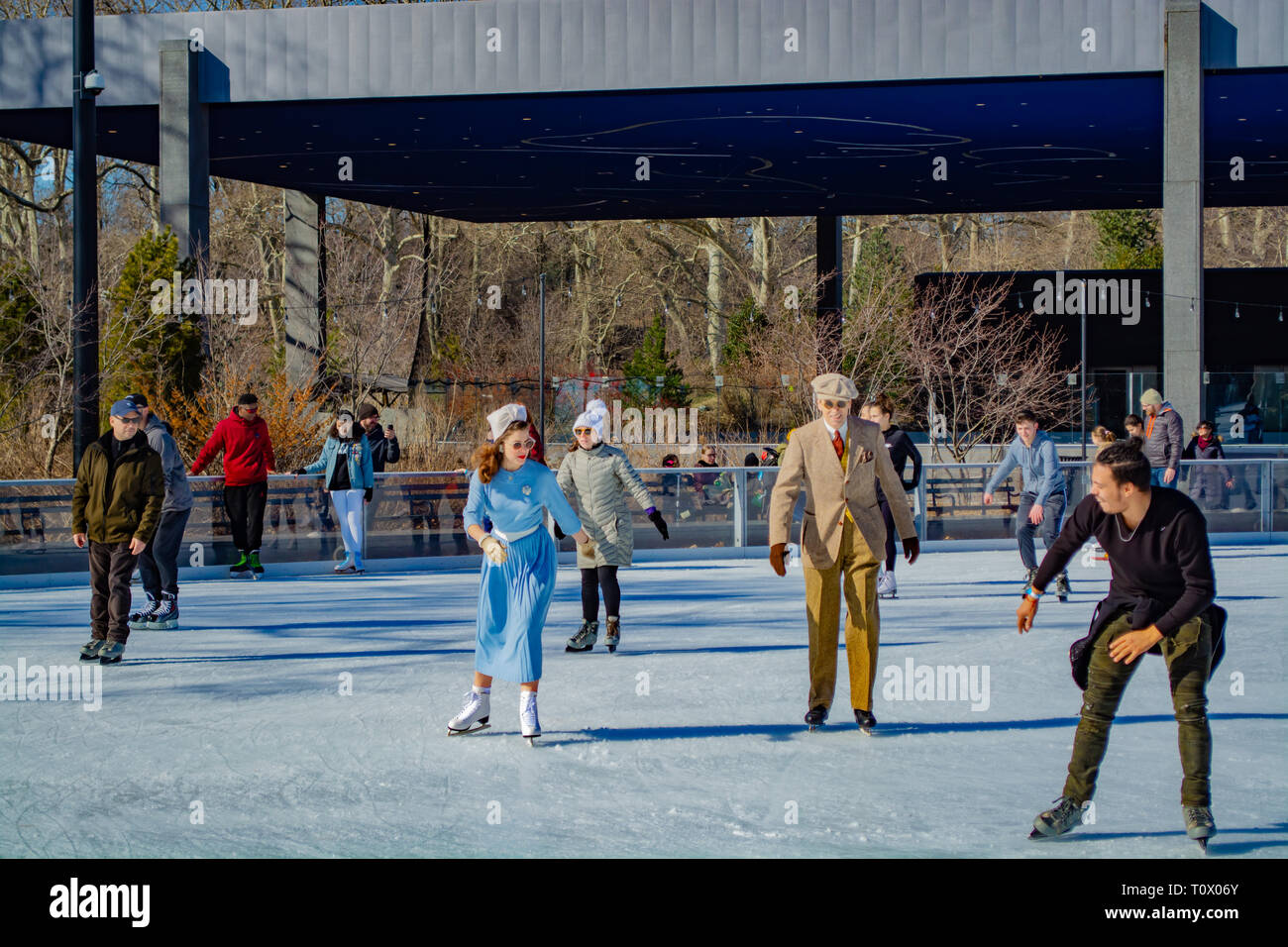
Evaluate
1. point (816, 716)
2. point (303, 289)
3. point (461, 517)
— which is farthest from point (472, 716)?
point (303, 289)

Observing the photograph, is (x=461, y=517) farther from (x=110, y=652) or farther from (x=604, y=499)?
(x=110, y=652)

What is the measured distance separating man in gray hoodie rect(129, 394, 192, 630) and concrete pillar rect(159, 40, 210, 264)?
37.9ft

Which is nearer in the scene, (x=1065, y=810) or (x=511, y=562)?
(x=1065, y=810)

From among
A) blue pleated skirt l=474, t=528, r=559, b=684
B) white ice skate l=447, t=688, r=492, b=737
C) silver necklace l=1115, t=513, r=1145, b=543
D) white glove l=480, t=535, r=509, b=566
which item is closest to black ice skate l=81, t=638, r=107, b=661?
white ice skate l=447, t=688, r=492, b=737

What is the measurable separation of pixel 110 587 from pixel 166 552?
5.54 ft

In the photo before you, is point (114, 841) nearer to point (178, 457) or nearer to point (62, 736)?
point (62, 736)

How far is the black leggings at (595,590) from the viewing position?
9523mm

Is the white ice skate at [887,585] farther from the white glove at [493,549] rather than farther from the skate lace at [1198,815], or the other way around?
the skate lace at [1198,815]

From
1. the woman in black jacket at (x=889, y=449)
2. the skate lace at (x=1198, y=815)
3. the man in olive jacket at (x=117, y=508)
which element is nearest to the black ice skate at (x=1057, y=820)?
the skate lace at (x=1198, y=815)

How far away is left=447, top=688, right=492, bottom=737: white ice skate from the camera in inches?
275

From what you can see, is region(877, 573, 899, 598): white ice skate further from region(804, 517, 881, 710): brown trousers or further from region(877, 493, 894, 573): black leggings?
region(804, 517, 881, 710): brown trousers

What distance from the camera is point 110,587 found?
29.3ft

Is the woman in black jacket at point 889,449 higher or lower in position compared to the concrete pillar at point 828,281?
lower

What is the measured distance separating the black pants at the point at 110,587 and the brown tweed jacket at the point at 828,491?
414 cm
